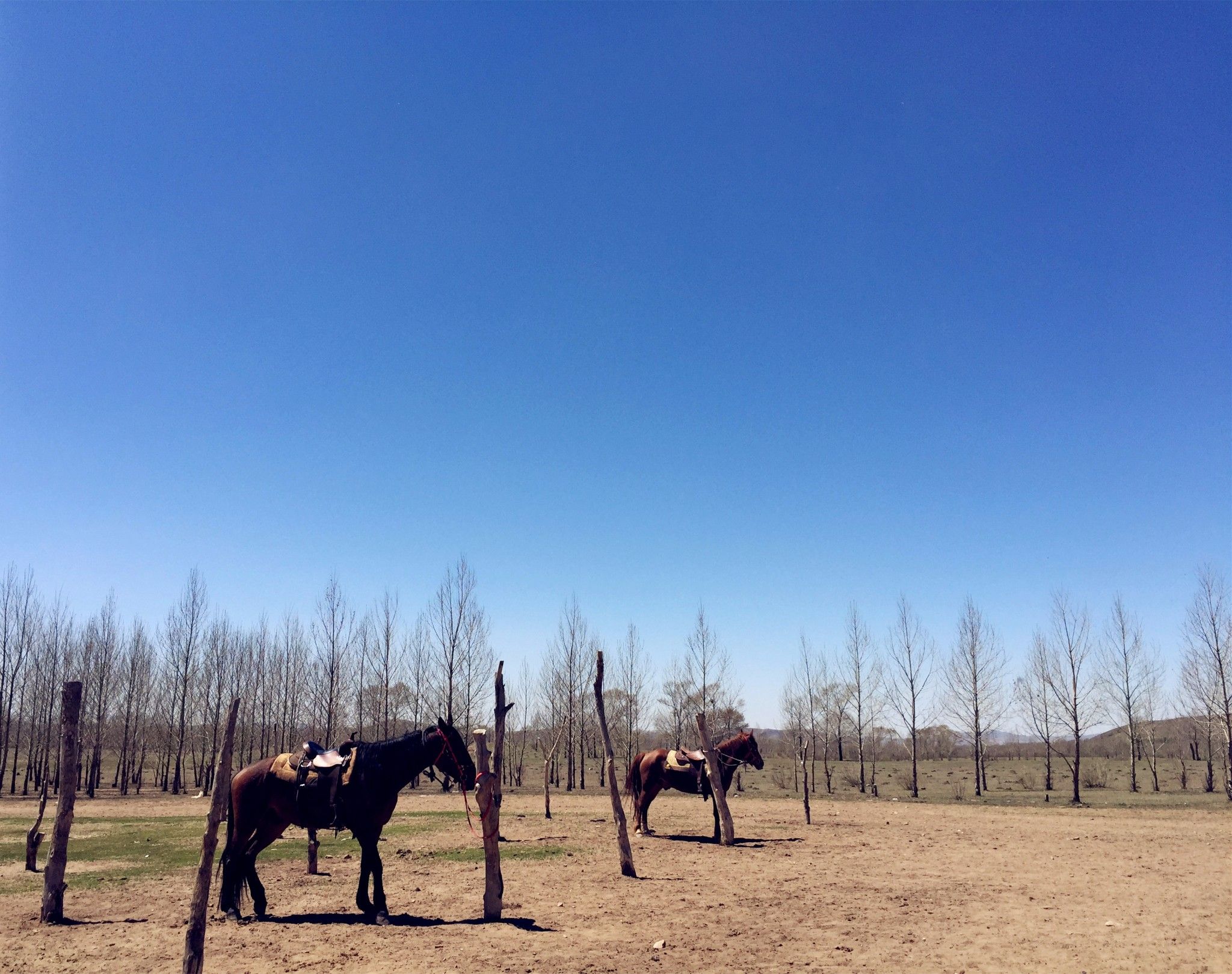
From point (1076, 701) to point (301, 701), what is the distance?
1730 inches

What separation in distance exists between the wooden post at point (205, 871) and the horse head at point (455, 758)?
10.8 feet

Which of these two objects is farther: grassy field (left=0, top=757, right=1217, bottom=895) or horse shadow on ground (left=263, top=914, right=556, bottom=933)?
grassy field (left=0, top=757, right=1217, bottom=895)

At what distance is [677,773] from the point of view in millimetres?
19844

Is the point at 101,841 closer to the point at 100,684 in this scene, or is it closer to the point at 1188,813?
the point at 100,684

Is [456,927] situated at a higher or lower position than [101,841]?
higher

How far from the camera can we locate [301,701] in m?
48.4

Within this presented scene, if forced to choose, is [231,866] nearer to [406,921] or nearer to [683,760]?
[406,921]

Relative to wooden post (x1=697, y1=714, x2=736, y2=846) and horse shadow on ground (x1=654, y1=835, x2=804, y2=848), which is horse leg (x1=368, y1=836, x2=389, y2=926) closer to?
wooden post (x1=697, y1=714, x2=736, y2=846)

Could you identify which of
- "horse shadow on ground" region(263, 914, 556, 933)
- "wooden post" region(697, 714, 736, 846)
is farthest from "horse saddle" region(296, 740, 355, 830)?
"wooden post" region(697, 714, 736, 846)

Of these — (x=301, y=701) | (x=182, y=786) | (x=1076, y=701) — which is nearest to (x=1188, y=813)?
(x=1076, y=701)

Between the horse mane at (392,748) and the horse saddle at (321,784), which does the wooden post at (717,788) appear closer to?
the horse mane at (392,748)

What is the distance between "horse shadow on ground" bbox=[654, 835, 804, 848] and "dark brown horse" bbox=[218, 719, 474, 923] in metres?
10.1

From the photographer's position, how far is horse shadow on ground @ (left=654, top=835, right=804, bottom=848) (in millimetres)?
18531

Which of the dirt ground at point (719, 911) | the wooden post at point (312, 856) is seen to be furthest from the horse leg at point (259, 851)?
the wooden post at point (312, 856)
